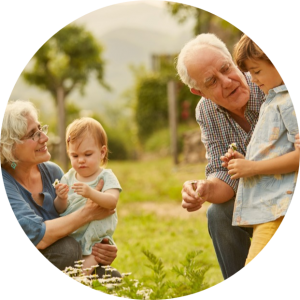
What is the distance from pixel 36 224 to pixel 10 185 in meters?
0.26

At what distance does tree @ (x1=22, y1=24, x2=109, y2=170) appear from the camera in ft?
67.6

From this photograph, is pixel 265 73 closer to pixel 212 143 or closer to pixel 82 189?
pixel 212 143

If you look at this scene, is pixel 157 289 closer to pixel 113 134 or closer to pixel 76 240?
pixel 76 240

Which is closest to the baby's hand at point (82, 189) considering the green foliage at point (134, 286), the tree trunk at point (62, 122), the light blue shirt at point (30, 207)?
the light blue shirt at point (30, 207)

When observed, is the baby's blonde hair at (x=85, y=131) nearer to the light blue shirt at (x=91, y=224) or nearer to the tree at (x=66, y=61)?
the light blue shirt at (x=91, y=224)

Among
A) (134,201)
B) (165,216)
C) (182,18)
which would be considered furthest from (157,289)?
(182,18)

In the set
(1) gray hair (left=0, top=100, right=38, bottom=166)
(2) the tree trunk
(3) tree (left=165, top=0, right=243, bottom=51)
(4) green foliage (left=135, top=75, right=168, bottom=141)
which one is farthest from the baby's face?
(4) green foliage (left=135, top=75, right=168, bottom=141)

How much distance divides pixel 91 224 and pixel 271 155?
1082 millimetres

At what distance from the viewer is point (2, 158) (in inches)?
118

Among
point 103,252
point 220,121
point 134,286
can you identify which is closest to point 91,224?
point 103,252

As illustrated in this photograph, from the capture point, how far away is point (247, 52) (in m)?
2.77

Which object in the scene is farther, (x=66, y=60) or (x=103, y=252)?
(x=66, y=60)

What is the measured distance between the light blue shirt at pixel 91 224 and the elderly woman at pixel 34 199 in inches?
1.6

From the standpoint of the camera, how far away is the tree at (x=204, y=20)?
12.0 metres
